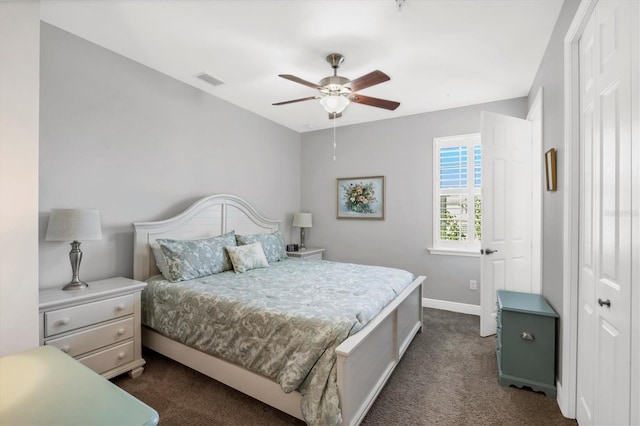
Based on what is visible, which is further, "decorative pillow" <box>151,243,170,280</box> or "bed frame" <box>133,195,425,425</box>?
"decorative pillow" <box>151,243,170,280</box>

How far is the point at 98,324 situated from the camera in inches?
85.9

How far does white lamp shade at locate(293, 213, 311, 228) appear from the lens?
4.78 metres

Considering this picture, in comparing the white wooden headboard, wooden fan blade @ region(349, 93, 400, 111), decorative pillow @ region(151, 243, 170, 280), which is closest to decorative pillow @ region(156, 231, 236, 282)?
decorative pillow @ region(151, 243, 170, 280)

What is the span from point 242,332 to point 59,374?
43.1 inches

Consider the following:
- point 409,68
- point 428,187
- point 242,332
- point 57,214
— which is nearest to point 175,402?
point 242,332

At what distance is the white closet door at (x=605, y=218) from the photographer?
1.21 meters

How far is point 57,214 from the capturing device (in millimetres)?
2158

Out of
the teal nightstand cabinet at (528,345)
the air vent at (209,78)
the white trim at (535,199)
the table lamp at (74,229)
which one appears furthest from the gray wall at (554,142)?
the table lamp at (74,229)

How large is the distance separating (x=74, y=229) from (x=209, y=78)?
1.97m

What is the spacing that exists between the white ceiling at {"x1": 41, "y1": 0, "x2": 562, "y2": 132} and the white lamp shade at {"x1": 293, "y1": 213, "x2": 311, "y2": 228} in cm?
201

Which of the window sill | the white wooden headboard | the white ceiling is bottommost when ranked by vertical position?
the window sill

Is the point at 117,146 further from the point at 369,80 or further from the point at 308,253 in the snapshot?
the point at 308,253

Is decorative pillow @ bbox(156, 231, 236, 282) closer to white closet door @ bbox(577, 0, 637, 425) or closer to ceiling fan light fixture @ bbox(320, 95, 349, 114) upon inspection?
ceiling fan light fixture @ bbox(320, 95, 349, 114)

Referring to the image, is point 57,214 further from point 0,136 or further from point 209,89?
point 209,89
